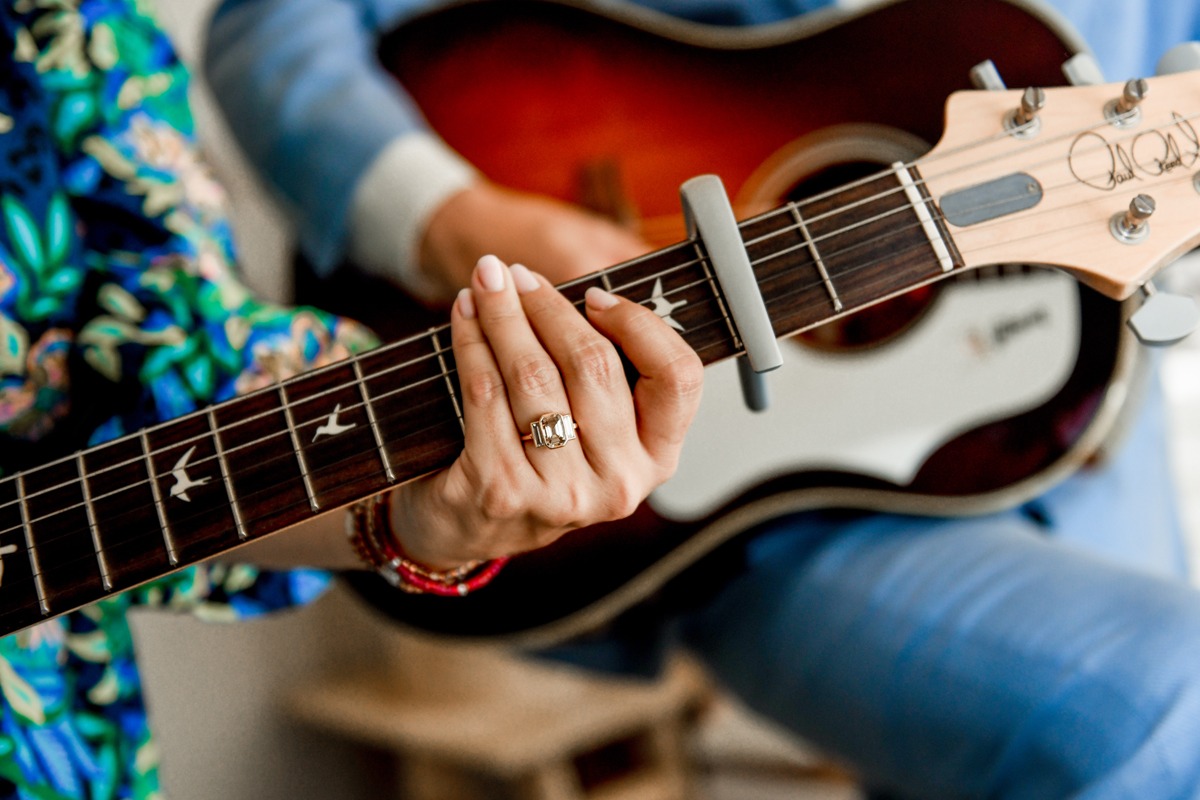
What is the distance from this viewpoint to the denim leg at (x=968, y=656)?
1.92 feet

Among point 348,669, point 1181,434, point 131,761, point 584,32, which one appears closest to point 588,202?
point 584,32

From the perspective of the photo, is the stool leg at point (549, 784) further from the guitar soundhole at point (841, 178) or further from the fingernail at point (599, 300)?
the fingernail at point (599, 300)

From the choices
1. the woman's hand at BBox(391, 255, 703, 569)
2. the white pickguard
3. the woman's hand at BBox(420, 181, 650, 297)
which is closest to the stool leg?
the white pickguard

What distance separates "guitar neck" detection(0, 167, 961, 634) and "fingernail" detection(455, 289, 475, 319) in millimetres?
24

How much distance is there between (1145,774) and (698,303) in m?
0.40

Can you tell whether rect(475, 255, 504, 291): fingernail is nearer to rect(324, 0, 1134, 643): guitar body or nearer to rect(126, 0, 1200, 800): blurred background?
rect(324, 0, 1134, 643): guitar body

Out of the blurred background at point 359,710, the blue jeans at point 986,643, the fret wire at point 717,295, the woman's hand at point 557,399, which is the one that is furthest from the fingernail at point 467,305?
the blurred background at point 359,710

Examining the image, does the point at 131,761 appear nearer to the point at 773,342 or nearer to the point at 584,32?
the point at 773,342

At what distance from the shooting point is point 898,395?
0.75 m

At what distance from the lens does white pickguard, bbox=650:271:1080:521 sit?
2.40 feet

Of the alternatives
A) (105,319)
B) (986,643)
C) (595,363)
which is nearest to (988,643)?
(986,643)

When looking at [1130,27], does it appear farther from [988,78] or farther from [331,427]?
[331,427]

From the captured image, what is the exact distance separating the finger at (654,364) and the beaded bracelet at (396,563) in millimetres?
136
